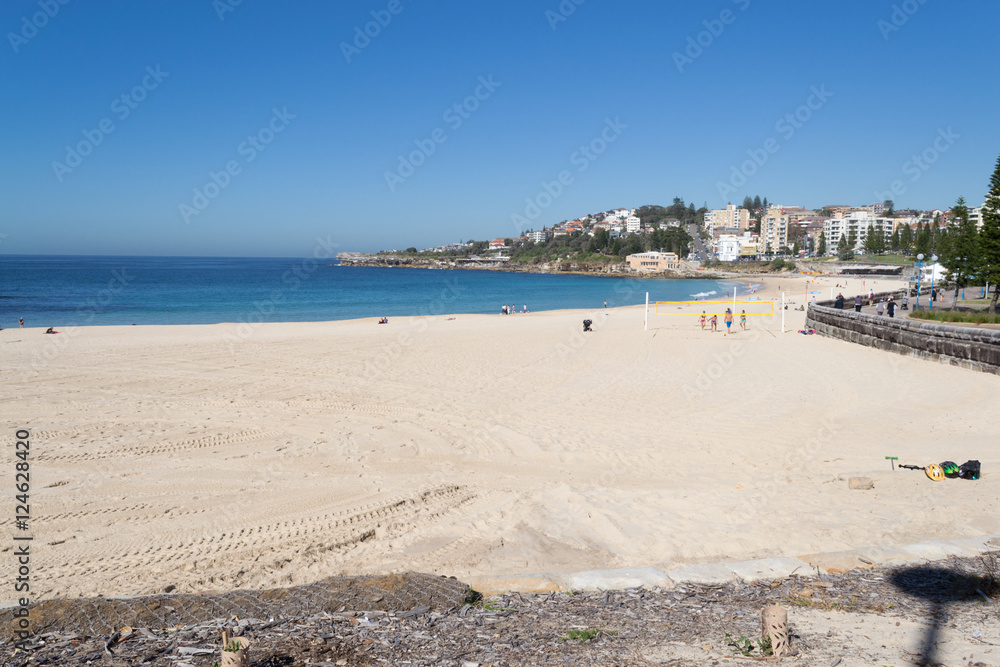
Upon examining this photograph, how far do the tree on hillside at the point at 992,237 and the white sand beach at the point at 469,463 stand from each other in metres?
8.92

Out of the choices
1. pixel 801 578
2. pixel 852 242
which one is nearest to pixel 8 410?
pixel 801 578

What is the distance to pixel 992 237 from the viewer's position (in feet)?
67.1

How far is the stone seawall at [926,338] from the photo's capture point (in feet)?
41.6

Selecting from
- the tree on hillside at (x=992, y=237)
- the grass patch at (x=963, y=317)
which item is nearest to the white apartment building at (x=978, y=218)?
the tree on hillside at (x=992, y=237)

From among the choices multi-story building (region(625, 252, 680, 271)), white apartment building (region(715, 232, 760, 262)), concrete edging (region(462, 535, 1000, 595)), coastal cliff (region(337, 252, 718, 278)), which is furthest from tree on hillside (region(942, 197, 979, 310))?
white apartment building (region(715, 232, 760, 262))

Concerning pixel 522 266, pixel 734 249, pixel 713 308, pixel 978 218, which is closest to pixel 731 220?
pixel 734 249

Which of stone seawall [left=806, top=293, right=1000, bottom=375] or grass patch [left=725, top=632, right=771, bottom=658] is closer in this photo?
grass patch [left=725, top=632, right=771, bottom=658]

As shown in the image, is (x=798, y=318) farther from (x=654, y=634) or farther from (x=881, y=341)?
(x=654, y=634)

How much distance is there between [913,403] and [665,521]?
7447 mm

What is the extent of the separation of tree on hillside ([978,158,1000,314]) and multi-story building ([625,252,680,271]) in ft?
287

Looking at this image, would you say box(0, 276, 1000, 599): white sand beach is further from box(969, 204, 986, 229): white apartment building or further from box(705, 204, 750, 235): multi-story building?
box(705, 204, 750, 235): multi-story building

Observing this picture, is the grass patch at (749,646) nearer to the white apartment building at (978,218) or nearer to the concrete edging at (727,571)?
the concrete edging at (727,571)

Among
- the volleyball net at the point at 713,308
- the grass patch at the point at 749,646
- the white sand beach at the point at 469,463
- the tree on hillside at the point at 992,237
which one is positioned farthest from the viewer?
the volleyball net at the point at 713,308

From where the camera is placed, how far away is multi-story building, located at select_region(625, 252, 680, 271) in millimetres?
108750
